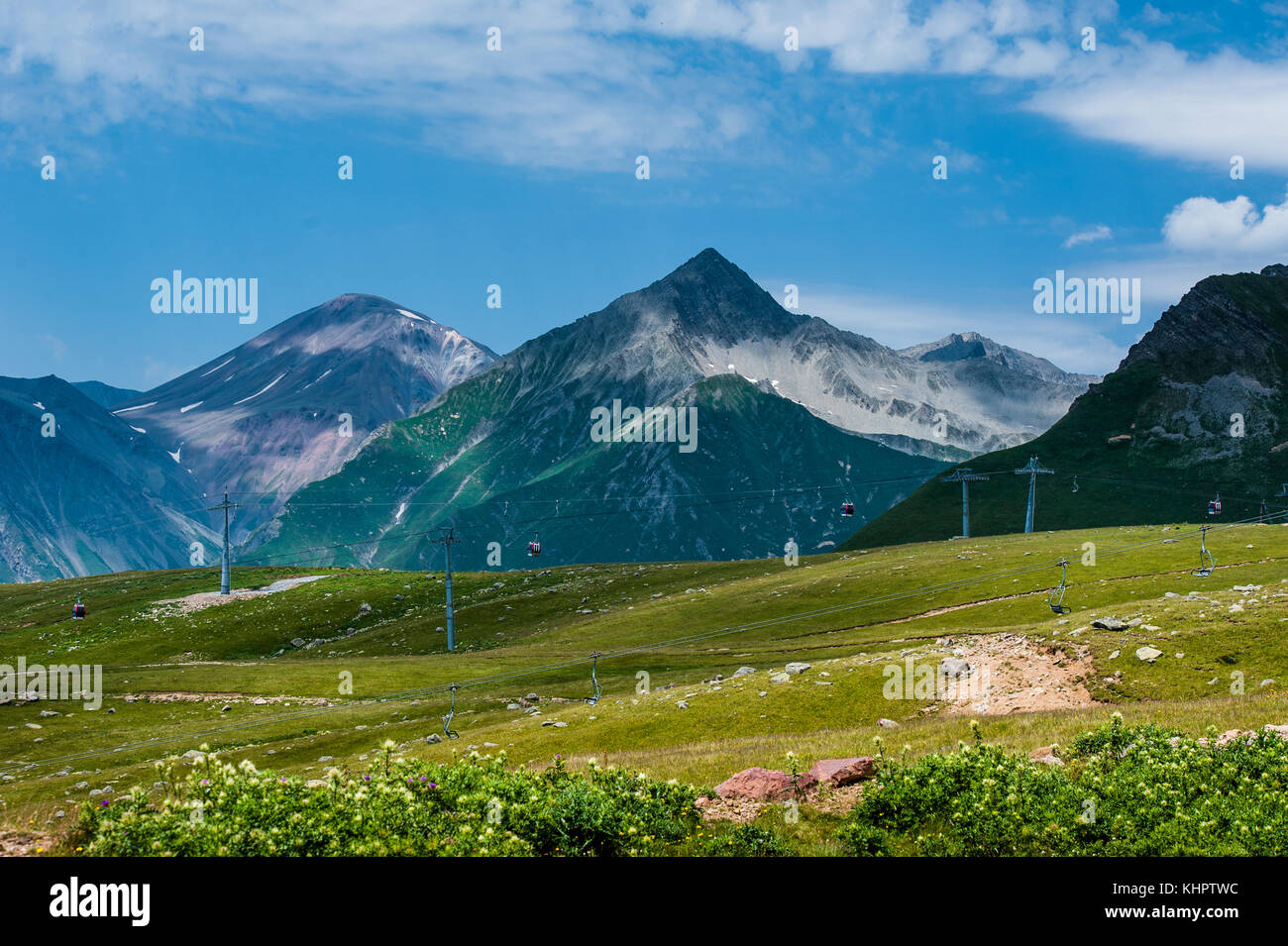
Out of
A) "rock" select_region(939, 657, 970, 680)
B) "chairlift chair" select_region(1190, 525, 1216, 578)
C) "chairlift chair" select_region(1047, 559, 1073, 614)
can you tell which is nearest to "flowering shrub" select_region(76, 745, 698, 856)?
"rock" select_region(939, 657, 970, 680)

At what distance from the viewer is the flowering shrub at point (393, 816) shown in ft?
50.0

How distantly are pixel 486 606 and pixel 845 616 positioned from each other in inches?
2260

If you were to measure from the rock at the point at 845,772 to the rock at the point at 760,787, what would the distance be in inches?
11.7

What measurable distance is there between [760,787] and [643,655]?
235ft

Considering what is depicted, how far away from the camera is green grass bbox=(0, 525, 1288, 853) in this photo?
4288cm

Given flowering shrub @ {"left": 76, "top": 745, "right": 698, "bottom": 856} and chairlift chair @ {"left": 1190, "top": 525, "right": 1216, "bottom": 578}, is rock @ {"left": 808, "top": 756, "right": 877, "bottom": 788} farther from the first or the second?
chairlift chair @ {"left": 1190, "top": 525, "right": 1216, "bottom": 578}

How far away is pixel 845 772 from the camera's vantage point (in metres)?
23.0

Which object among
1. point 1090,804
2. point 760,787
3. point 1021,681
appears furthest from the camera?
point 1021,681

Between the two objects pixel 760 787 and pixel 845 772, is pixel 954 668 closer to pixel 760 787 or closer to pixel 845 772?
pixel 845 772

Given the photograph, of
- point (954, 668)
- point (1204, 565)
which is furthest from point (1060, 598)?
point (954, 668)

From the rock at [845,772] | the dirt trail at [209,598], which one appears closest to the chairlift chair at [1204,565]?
the rock at [845,772]
